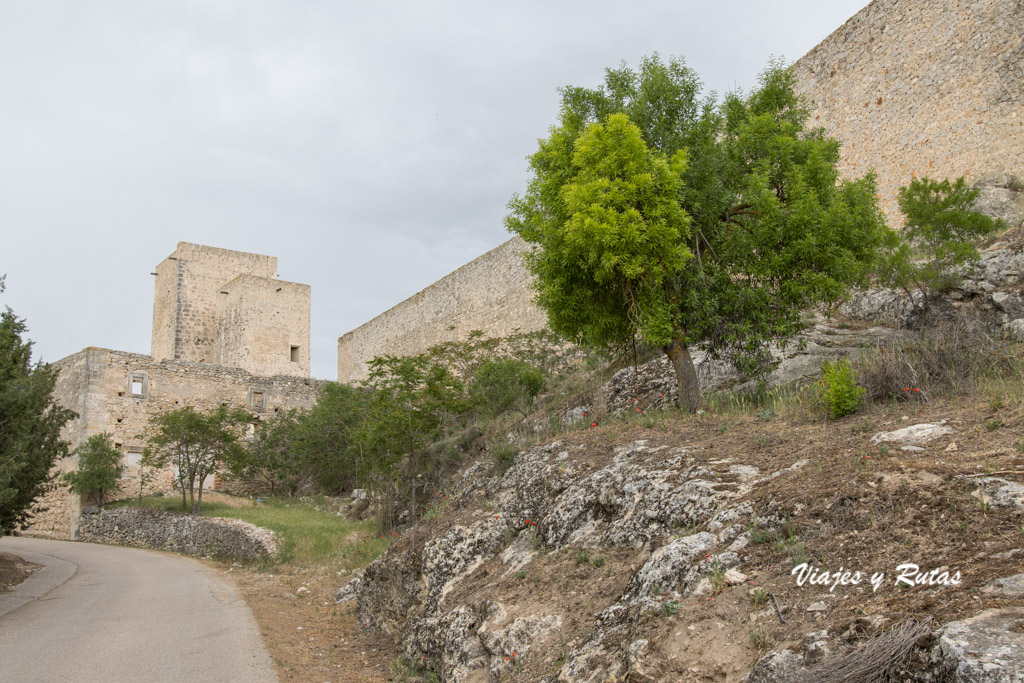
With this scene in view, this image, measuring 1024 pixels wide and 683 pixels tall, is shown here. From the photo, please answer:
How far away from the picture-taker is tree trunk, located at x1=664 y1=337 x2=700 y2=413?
905 centimetres

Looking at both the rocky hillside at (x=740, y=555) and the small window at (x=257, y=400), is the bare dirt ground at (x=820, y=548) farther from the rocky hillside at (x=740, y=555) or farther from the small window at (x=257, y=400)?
the small window at (x=257, y=400)

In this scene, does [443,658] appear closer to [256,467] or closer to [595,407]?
[595,407]

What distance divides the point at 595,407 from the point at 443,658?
4800mm

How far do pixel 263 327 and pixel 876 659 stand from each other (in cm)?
2871

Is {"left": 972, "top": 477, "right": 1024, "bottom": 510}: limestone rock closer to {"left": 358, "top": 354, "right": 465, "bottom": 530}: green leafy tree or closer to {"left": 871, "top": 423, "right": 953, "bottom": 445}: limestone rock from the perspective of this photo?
{"left": 871, "top": 423, "right": 953, "bottom": 445}: limestone rock

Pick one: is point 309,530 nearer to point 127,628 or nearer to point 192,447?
point 192,447

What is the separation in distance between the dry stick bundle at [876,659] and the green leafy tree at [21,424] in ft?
34.3

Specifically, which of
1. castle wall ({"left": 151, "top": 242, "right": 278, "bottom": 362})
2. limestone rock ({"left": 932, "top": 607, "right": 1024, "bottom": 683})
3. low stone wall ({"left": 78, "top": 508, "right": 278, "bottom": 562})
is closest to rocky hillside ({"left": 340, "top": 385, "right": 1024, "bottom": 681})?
limestone rock ({"left": 932, "top": 607, "right": 1024, "bottom": 683})

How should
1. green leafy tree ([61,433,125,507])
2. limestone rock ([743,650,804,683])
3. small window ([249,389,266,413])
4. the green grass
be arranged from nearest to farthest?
limestone rock ([743,650,804,683]), the green grass, green leafy tree ([61,433,125,507]), small window ([249,389,266,413])

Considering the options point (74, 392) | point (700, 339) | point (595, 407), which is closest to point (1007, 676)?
point (700, 339)

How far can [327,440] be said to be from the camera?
2230 centimetres

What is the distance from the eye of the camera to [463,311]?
86.9ft

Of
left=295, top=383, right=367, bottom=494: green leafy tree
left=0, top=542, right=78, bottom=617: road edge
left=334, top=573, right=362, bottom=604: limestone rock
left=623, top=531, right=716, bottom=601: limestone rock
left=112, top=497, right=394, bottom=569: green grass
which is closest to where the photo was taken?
left=623, top=531, right=716, bottom=601: limestone rock

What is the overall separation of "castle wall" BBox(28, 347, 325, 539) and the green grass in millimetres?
2811
